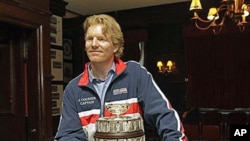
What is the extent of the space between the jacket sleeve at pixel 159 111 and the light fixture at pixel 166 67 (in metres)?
7.39

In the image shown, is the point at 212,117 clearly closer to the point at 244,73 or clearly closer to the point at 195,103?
the point at 195,103

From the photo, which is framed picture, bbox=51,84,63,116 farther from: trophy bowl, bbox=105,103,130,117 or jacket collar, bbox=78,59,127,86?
trophy bowl, bbox=105,103,130,117

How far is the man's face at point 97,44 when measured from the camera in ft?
4.23

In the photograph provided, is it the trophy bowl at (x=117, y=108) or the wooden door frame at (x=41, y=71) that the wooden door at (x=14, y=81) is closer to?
the wooden door frame at (x=41, y=71)

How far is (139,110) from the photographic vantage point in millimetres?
1355

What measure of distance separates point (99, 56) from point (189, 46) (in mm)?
7403

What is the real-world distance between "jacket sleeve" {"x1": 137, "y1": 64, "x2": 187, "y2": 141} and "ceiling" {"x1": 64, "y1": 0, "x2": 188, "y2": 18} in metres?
6.08

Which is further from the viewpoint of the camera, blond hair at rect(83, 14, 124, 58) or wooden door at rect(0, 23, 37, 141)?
wooden door at rect(0, 23, 37, 141)

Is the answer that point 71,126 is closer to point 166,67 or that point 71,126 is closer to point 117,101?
point 117,101

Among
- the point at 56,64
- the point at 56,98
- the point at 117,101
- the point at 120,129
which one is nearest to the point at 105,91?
the point at 117,101

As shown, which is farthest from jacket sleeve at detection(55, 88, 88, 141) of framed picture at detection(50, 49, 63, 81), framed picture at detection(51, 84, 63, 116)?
framed picture at detection(50, 49, 63, 81)

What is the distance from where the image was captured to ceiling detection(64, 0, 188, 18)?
24.0ft

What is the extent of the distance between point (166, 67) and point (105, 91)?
24.6 feet

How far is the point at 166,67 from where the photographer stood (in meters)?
8.77
